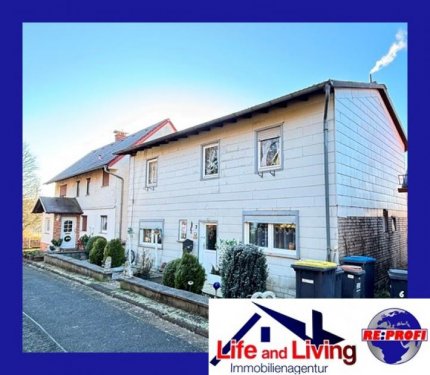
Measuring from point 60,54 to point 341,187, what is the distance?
20.9 feet

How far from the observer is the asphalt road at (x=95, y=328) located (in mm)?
4297

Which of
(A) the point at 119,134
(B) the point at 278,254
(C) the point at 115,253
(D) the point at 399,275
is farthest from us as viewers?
(A) the point at 119,134

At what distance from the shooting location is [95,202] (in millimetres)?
15430

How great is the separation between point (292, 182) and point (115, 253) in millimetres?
6888

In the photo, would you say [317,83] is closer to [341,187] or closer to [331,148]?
[331,148]

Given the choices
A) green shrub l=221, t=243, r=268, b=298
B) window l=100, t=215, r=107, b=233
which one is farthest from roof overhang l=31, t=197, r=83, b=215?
green shrub l=221, t=243, r=268, b=298

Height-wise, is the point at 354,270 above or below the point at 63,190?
below

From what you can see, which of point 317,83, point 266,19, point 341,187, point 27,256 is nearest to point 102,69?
point 266,19

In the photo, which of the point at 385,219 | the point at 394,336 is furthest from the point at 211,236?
the point at 394,336

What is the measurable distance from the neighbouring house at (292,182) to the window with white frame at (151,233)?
0.23 ft

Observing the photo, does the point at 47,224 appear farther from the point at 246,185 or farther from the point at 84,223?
the point at 246,185

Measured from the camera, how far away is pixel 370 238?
→ 22.7ft

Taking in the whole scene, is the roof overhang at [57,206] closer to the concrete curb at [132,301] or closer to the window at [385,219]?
the concrete curb at [132,301]

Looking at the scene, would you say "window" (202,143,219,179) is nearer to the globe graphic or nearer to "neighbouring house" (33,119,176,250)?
the globe graphic
